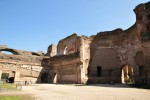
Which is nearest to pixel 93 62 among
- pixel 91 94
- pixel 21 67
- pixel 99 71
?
pixel 99 71

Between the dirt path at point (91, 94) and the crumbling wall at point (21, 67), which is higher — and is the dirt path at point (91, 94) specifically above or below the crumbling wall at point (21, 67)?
below

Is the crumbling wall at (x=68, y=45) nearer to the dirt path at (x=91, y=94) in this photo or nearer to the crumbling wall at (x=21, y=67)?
the crumbling wall at (x=21, y=67)

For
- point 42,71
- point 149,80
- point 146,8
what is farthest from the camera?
point 42,71

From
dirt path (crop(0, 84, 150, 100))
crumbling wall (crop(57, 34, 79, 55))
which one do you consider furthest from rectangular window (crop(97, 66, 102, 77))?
dirt path (crop(0, 84, 150, 100))

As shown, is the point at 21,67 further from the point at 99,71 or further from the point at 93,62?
the point at 99,71

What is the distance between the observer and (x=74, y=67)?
21516mm

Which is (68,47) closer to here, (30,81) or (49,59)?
(49,59)

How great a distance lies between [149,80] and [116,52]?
7784 millimetres

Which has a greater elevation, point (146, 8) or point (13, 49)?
point (146, 8)

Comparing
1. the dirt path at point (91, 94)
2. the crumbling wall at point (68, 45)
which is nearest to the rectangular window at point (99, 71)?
the crumbling wall at point (68, 45)

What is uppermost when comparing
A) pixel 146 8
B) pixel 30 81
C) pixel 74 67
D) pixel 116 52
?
pixel 146 8

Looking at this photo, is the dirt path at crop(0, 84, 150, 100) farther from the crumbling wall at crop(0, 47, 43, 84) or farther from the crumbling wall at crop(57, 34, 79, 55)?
the crumbling wall at crop(57, 34, 79, 55)

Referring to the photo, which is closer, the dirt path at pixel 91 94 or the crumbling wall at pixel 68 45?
the dirt path at pixel 91 94

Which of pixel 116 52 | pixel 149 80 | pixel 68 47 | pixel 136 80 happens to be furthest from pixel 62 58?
pixel 149 80
